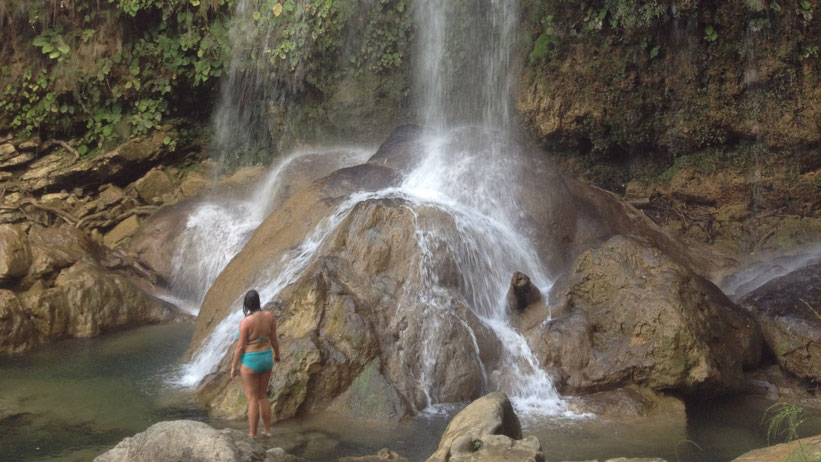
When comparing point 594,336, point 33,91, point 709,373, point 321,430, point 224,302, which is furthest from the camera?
point 33,91

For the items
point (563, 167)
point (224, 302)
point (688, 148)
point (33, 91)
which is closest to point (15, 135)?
point (33, 91)

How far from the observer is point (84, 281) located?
9805 millimetres

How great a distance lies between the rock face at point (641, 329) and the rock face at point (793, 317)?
282 mm

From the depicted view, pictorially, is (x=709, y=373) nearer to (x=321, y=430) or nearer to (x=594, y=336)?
(x=594, y=336)

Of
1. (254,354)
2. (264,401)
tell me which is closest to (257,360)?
(254,354)

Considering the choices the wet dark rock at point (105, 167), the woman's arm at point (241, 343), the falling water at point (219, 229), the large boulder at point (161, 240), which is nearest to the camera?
the woman's arm at point (241, 343)

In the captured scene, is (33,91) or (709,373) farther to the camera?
(33,91)

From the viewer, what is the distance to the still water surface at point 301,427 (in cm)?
589

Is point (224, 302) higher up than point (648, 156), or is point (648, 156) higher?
point (648, 156)

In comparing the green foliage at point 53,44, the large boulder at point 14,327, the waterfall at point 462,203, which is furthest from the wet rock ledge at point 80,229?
the green foliage at point 53,44

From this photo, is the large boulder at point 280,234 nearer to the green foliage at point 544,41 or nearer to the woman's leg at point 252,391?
the woman's leg at point 252,391

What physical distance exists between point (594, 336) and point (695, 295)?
115 cm

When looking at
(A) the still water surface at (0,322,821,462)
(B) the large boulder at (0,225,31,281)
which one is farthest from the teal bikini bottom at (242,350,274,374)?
(B) the large boulder at (0,225,31,281)

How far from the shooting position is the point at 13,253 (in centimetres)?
941
